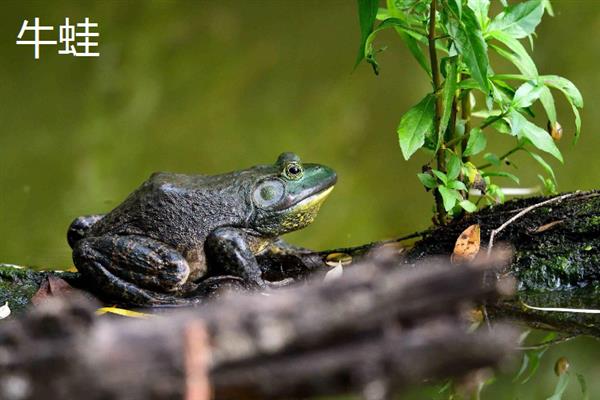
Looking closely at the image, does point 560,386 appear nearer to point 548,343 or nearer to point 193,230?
point 548,343

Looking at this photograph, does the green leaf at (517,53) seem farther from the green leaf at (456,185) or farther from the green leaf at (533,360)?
the green leaf at (533,360)

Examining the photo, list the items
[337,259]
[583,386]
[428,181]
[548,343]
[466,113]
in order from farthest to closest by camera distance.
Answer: [337,259], [466,113], [428,181], [548,343], [583,386]

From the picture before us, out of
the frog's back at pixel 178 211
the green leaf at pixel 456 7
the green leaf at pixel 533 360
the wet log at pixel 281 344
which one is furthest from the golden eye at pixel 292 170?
the wet log at pixel 281 344

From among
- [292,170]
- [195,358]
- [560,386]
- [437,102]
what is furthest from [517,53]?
[195,358]

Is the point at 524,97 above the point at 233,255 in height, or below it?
above

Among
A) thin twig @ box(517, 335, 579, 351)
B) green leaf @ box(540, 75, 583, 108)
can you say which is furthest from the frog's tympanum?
thin twig @ box(517, 335, 579, 351)

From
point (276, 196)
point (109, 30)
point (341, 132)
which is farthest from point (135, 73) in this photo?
point (276, 196)

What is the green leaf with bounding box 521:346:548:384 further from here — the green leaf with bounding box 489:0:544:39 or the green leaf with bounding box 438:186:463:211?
the green leaf with bounding box 489:0:544:39

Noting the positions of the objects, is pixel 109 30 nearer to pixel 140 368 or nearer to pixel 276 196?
pixel 276 196
